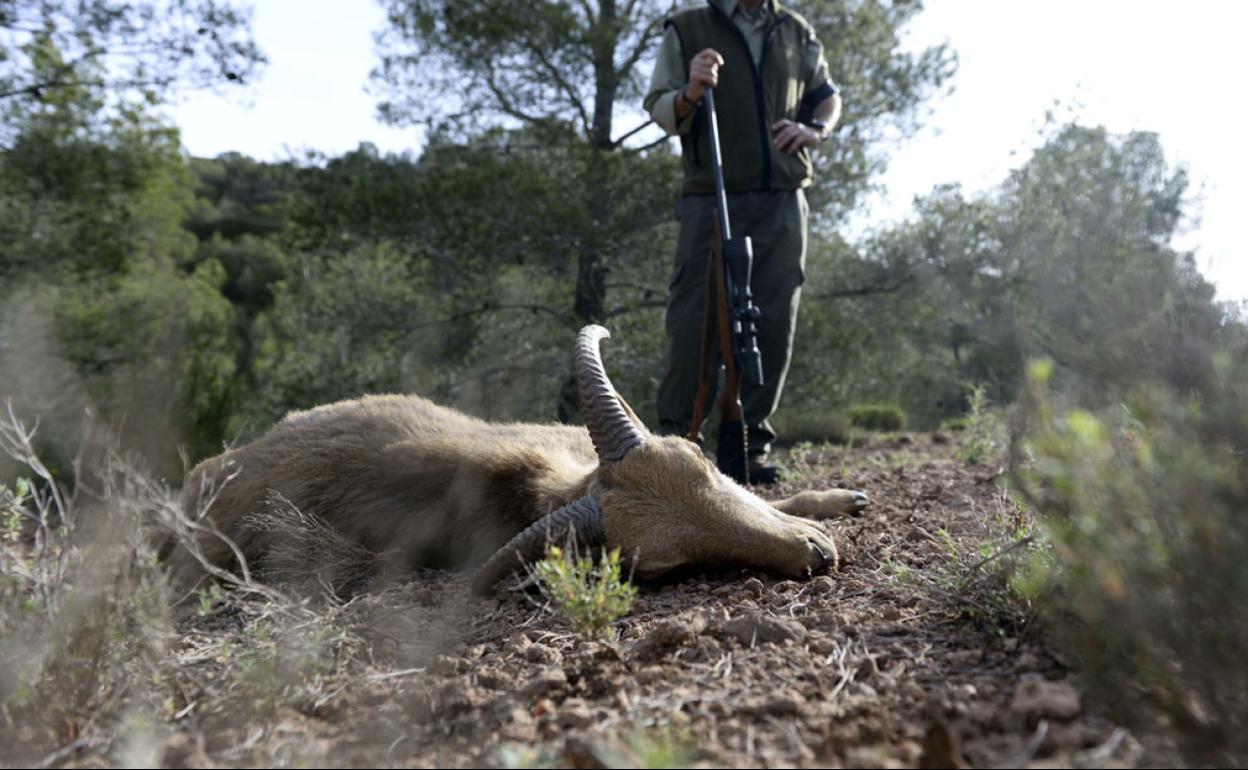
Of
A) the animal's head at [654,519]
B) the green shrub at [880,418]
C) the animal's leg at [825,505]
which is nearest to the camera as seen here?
the animal's head at [654,519]

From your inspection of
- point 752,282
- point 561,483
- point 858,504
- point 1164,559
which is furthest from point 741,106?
point 1164,559

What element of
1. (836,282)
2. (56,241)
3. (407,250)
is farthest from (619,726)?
(56,241)

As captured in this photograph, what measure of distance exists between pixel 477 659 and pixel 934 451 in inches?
270

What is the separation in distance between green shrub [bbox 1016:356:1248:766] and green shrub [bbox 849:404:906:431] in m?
13.2

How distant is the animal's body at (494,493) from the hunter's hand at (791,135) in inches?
86.3

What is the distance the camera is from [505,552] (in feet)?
10.5

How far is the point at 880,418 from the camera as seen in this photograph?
52.4 ft

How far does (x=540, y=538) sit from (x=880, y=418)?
1347 centimetres

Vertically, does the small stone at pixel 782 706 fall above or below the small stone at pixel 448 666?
above

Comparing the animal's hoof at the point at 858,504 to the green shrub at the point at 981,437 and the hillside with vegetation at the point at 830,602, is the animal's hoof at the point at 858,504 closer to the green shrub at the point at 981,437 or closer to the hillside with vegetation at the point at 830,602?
the hillside with vegetation at the point at 830,602

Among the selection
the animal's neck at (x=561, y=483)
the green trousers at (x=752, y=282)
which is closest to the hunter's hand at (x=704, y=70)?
the green trousers at (x=752, y=282)

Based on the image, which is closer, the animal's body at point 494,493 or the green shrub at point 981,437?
the animal's body at point 494,493

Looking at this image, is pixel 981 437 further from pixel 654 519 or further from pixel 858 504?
pixel 654 519

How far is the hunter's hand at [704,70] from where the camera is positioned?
5.34 m
